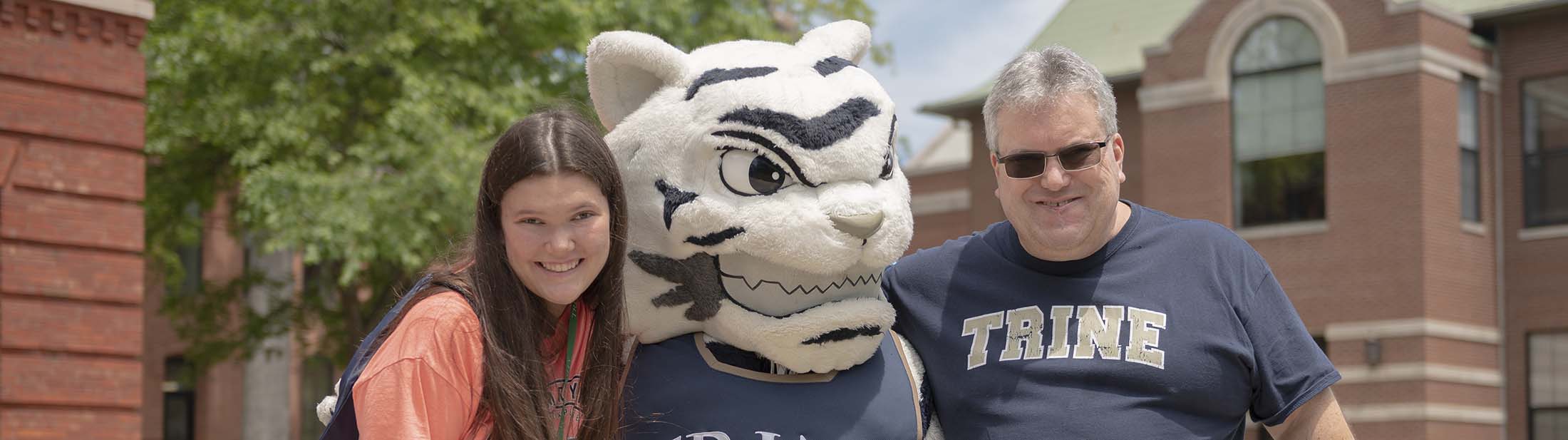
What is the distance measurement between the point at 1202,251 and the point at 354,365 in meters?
2.08

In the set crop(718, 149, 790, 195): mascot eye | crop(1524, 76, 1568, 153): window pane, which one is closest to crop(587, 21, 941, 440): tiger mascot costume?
crop(718, 149, 790, 195): mascot eye

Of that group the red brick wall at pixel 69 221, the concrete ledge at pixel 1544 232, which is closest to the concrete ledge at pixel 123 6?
the red brick wall at pixel 69 221

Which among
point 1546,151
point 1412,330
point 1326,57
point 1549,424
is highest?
point 1326,57

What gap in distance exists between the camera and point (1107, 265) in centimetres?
368

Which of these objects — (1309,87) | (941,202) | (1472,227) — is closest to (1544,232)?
(1472,227)

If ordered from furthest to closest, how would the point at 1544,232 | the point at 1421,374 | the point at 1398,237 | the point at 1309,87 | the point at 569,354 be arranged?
1. the point at 1309,87
2. the point at 1544,232
3. the point at 1398,237
4. the point at 1421,374
5. the point at 569,354

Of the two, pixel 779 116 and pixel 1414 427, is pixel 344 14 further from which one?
pixel 1414 427

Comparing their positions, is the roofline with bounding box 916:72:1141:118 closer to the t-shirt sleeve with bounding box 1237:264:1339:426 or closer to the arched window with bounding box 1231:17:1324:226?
the arched window with bounding box 1231:17:1324:226

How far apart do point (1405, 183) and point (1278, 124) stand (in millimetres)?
1989

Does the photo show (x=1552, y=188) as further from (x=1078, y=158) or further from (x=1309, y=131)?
(x=1078, y=158)

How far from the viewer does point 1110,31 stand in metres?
22.8

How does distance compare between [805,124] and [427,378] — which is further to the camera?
[805,124]

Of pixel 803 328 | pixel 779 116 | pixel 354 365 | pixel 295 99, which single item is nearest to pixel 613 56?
pixel 779 116

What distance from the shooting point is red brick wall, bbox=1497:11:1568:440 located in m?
18.3
